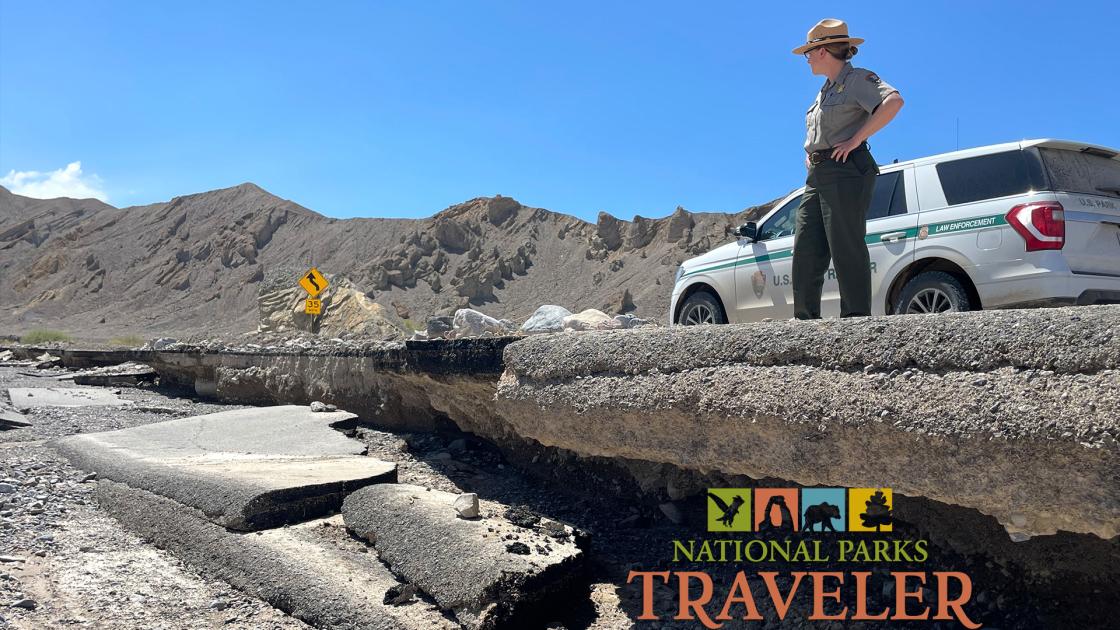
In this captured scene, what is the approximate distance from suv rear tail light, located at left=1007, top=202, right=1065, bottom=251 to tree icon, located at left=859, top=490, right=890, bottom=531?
2.12m

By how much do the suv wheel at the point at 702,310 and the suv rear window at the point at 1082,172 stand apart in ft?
8.10

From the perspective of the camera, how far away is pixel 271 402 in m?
8.06

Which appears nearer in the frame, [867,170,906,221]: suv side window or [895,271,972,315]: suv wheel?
[895,271,972,315]: suv wheel

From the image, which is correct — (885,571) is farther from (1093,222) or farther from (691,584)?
(1093,222)

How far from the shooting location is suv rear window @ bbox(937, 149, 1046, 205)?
448 centimetres

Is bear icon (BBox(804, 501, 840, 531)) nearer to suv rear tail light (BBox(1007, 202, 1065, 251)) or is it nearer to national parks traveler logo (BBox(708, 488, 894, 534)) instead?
national parks traveler logo (BBox(708, 488, 894, 534))

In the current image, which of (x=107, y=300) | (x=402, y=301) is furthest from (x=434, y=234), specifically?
(x=107, y=300)

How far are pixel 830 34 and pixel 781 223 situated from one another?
7.56 feet

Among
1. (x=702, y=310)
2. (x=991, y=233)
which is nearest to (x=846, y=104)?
(x=991, y=233)

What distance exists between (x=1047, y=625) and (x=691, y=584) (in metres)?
1.34

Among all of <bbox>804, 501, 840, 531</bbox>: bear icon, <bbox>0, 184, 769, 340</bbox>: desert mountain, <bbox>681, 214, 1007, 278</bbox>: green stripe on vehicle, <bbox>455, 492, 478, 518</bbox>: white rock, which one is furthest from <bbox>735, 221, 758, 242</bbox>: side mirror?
<bbox>0, 184, 769, 340</bbox>: desert mountain

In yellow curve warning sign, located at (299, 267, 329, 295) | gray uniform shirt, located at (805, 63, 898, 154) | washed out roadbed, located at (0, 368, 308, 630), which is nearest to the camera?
washed out roadbed, located at (0, 368, 308, 630)

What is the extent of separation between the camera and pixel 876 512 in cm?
310

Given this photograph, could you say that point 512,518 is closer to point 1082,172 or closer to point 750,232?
point 750,232
